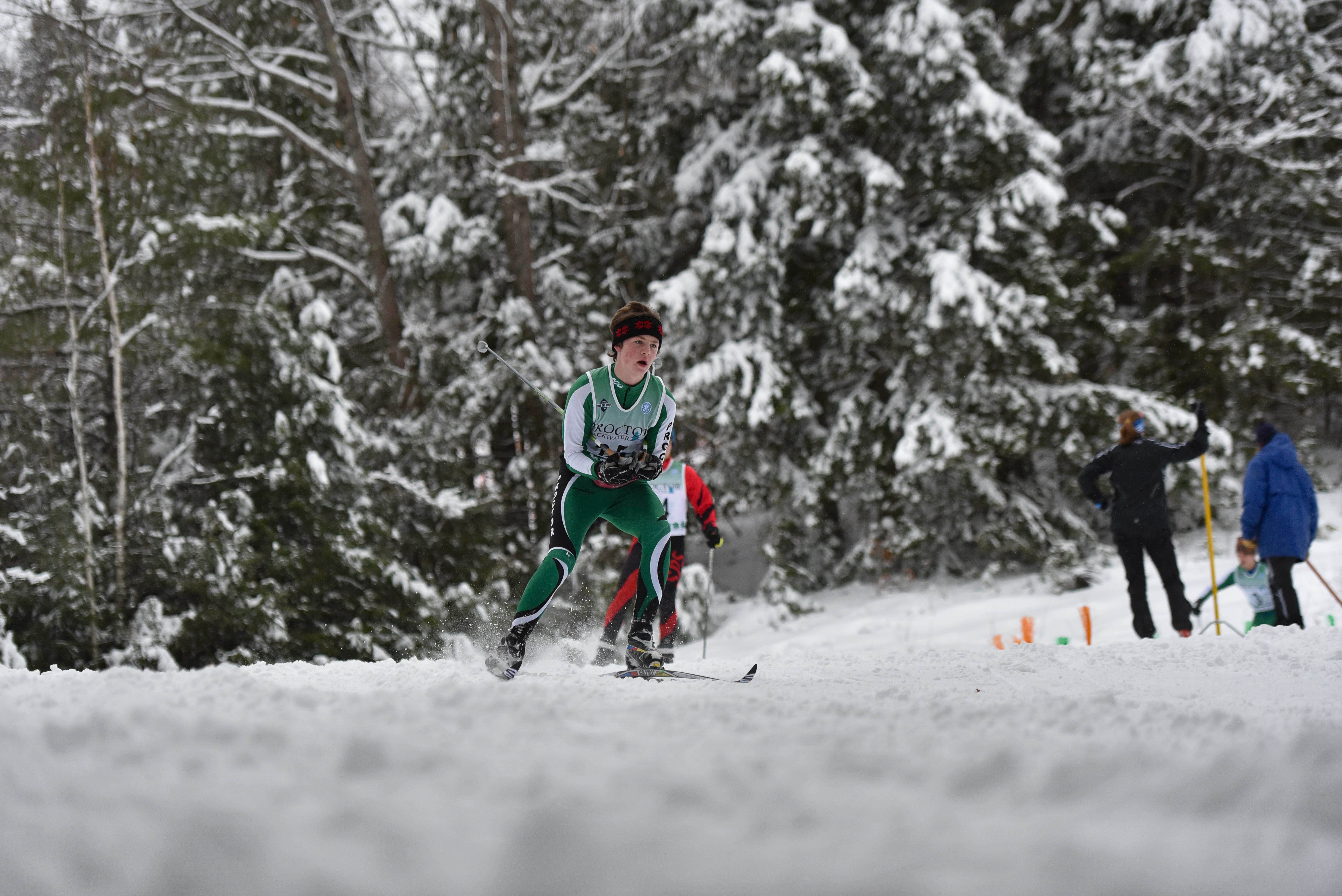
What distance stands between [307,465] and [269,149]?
20.4 ft

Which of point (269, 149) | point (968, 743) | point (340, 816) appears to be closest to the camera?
point (340, 816)

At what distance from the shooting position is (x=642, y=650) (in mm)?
4469

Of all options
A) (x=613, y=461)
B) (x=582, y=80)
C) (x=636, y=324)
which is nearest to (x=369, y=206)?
(x=582, y=80)

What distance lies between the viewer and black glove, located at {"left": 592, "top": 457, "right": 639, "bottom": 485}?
166 inches

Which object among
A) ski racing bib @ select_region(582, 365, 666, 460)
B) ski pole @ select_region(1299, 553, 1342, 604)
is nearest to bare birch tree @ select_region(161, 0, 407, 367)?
ski pole @ select_region(1299, 553, 1342, 604)

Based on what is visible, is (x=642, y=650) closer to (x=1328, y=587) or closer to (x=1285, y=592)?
(x=1285, y=592)

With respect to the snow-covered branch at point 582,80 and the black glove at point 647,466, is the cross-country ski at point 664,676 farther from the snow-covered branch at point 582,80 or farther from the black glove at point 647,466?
the snow-covered branch at point 582,80

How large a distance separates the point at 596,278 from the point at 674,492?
26.8 feet

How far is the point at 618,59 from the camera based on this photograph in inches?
538

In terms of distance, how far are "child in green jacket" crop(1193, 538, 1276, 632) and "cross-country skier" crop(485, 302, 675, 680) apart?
5164mm

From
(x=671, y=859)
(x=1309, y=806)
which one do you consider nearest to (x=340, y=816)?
(x=671, y=859)

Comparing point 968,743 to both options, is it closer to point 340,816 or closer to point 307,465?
point 340,816

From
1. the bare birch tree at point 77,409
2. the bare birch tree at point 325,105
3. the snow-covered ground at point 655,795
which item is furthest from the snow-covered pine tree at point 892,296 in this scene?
the snow-covered ground at point 655,795

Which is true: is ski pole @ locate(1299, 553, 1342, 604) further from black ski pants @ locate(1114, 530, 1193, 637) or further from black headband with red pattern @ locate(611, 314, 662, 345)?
black headband with red pattern @ locate(611, 314, 662, 345)
